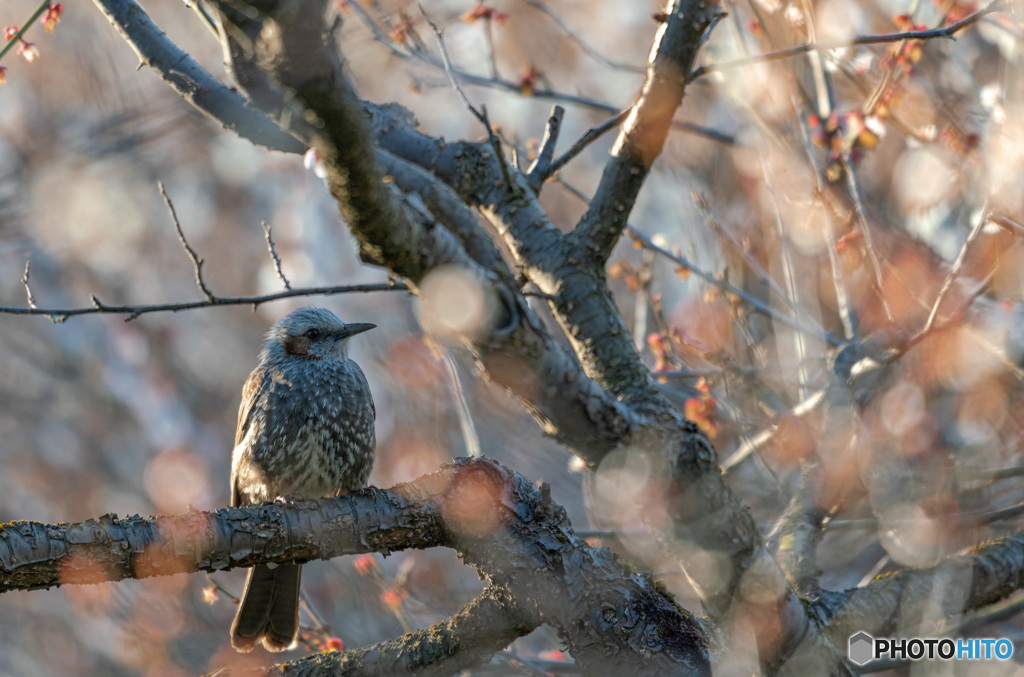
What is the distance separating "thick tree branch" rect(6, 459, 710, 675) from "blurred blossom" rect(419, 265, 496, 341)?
0.54 metres

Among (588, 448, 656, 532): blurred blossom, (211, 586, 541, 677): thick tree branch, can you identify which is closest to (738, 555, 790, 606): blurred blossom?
(588, 448, 656, 532): blurred blossom

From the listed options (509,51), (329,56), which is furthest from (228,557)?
(509,51)

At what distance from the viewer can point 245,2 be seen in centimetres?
159

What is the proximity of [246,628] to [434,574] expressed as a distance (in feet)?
12.2

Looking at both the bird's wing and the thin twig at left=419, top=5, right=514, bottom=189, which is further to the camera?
the bird's wing

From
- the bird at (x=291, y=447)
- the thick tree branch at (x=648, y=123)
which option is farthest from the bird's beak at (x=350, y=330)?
the thick tree branch at (x=648, y=123)

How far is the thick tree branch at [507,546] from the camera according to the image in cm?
272

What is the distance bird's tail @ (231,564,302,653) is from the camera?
4.20 metres

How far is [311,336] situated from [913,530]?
137 inches

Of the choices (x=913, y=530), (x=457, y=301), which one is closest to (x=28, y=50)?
(x=457, y=301)

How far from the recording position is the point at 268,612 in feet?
13.8

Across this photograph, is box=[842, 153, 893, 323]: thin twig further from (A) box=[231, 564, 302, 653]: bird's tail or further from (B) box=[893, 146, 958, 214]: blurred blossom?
(A) box=[231, 564, 302, 653]: bird's tail

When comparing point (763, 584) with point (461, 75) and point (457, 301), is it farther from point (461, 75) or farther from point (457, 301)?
point (461, 75)

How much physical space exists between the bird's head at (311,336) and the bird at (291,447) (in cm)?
2
